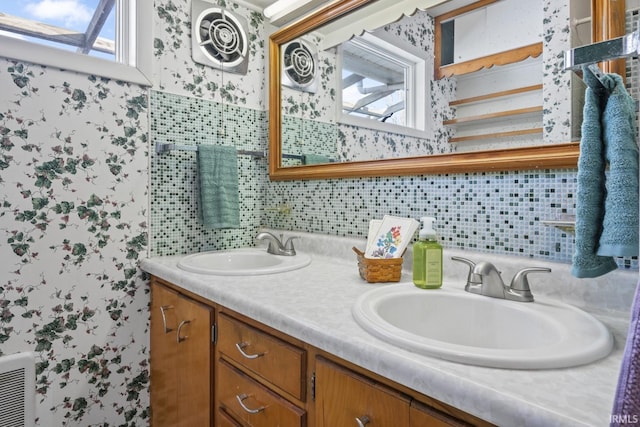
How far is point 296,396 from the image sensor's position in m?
0.79

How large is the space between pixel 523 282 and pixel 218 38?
163 centimetres

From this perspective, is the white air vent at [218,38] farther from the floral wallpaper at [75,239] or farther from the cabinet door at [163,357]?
the cabinet door at [163,357]

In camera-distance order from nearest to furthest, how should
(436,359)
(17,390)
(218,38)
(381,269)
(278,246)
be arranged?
(436,359)
(381,269)
(17,390)
(278,246)
(218,38)

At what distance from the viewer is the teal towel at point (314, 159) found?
63.6 inches

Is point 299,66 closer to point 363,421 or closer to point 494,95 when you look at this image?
point 494,95

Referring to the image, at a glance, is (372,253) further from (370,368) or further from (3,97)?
(3,97)

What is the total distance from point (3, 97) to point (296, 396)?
52.7 inches

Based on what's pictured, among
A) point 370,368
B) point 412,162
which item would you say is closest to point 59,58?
point 412,162

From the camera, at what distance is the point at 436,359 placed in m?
0.57

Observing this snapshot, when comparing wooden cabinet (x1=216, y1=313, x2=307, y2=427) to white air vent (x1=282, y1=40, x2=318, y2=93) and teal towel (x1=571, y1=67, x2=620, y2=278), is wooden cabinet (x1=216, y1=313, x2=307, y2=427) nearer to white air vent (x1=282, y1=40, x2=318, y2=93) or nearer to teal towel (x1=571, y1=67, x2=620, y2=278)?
teal towel (x1=571, y1=67, x2=620, y2=278)

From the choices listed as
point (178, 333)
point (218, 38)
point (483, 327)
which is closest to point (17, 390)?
point (178, 333)

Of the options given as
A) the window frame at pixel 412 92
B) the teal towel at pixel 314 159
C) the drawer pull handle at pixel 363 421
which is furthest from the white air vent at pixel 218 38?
the drawer pull handle at pixel 363 421

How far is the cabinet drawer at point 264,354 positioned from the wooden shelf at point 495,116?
31.7 inches

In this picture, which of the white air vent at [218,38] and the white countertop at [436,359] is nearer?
the white countertop at [436,359]
